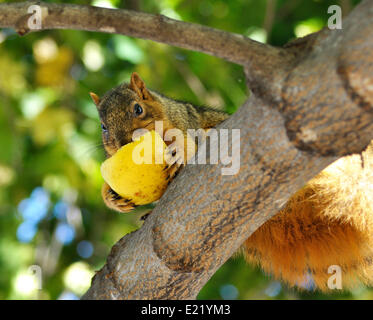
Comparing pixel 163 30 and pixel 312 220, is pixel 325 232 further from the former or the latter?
pixel 163 30

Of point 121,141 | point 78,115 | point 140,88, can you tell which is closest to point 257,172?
point 121,141

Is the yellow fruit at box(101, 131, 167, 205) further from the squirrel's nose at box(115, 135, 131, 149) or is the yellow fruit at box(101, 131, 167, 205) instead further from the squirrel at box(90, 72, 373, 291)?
the squirrel's nose at box(115, 135, 131, 149)

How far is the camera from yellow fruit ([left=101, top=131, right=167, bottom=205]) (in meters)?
1.24

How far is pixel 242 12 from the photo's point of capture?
260 cm

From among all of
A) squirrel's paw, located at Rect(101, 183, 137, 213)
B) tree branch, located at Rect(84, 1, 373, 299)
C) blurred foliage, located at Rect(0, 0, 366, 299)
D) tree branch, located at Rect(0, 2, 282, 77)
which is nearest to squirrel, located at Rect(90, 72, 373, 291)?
squirrel's paw, located at Rect(101, 183, 137, 213)

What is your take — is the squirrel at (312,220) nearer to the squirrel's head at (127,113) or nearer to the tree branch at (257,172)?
the squirrel's head at (127,113)

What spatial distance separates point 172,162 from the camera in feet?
4.28

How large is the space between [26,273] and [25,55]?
1181 mm

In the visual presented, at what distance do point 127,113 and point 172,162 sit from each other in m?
0.45

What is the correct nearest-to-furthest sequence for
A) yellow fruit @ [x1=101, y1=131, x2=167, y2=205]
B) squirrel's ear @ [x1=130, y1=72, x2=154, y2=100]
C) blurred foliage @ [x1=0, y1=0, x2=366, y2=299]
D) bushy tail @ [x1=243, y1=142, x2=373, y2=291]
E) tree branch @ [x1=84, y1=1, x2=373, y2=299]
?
tree branch @ [x1=84, y1=1, x2=373, y2=299]
yellow fruit @ [x1=101, y1=131, x2=167, y2=205]
bushy tail @ [x1=243, y1=142, x2=373, y2=291]
squirrel's ear @ [x1=130, y1=72, x2=154, y2=100]
blurred foliage @ [x1=0, y1=0, x2=366, y2=299]

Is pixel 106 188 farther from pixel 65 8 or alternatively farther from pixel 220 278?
pixel 220 278

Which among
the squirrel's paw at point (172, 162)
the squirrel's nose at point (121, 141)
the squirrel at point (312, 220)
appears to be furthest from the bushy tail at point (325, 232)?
the squirrel's nose at point (121, 141)

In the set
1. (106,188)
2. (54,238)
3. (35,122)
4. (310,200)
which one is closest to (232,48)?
(310,200)

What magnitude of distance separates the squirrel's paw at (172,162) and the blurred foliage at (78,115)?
1.07m
